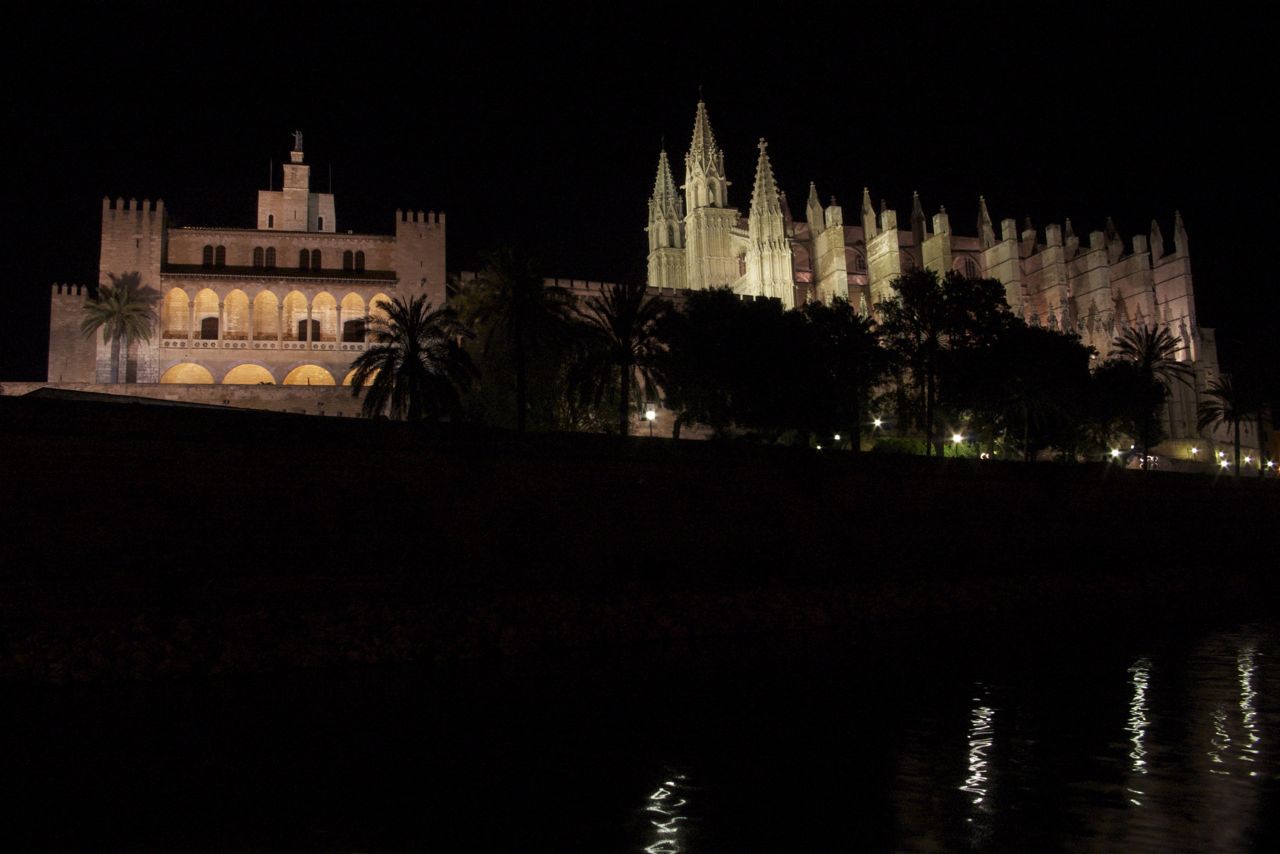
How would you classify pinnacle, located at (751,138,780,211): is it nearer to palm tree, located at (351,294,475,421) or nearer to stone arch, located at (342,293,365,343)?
stone arch, located at (342,293,365,343)

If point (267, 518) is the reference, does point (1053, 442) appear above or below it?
above

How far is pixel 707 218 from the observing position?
6244 centimetres

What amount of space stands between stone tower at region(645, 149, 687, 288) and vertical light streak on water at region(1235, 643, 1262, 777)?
2010 inches

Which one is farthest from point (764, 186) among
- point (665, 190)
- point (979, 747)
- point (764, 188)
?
point (979, 747)

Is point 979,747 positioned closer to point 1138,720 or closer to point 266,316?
point 1138,720

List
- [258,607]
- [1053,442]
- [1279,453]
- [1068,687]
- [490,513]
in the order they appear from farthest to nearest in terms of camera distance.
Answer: [1279,453] < [1053,442] < [490,513] < [258,607] < [1068,687]

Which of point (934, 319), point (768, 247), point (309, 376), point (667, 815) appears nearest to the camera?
point (667, 815)

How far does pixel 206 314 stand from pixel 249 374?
3.50 meters

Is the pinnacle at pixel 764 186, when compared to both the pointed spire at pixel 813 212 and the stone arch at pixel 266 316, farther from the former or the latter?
the stone arch at pixel 266 316

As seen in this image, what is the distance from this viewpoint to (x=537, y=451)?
21.2 m

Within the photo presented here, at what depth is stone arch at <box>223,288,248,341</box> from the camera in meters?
46.5

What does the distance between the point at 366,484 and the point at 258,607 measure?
10.1ft

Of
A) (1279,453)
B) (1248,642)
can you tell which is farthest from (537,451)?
(1279,453)

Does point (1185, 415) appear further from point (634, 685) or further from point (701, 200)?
point (634, 685)
